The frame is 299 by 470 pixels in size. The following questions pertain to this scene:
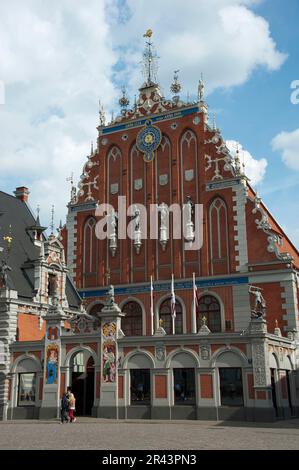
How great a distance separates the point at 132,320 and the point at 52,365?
7.97 m

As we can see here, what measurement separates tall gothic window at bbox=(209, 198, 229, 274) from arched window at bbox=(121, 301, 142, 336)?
536cm

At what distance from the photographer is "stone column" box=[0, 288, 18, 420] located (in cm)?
2847

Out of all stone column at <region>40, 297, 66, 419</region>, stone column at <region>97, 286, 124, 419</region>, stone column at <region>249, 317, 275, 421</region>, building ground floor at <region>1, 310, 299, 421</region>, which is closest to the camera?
stone column at <region>249, 317, 275, 421</region>

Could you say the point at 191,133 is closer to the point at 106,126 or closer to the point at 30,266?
the point at 106,126

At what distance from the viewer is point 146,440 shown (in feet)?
54.6

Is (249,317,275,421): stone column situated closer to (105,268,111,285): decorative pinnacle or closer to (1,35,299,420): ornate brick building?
(1,35,299,420): ornate brick building

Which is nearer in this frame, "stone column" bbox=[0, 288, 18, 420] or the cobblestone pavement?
the cobblestone pavement

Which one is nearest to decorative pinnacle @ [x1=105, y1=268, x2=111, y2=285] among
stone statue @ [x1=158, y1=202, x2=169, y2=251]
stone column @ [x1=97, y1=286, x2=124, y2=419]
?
stone statue @ [x1=158, y1=202, x2=169, y2=251]

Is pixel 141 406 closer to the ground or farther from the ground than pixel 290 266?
closer to the ground

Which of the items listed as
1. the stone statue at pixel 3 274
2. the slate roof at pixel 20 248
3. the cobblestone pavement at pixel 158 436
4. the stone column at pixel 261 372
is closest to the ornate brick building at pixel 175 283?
the stone column at pixel 261 372

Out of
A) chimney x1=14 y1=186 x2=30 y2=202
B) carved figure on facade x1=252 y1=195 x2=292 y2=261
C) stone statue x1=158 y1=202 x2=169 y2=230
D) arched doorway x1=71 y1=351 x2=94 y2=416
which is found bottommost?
arched doorway x1=71 y1=351 x2=94 y2=416

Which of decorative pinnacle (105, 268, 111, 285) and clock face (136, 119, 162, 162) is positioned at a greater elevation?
clock face (136, 119, 162, 162)
